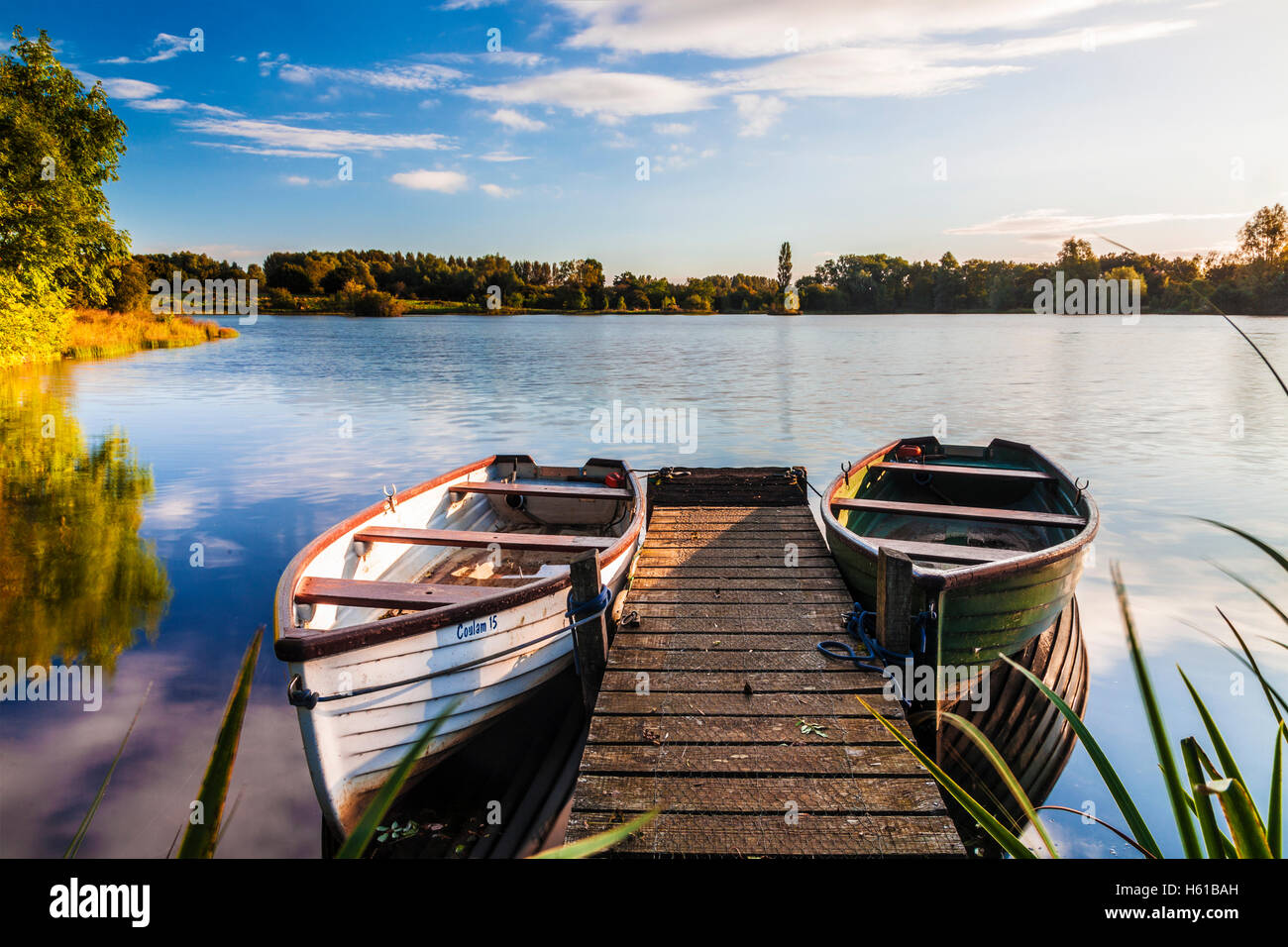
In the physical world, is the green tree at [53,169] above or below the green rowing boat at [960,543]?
above

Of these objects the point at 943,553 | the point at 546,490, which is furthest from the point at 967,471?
the point at 546,490

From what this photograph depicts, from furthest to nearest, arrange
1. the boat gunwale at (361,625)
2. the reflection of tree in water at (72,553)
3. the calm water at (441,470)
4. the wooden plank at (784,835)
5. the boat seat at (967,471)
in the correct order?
the boat seat at (967,471) → the reflection of tree in water at (72,553) → the calm water at (441,470) → the boat gunwale at (361,625) → the wooden plank at (784,835)

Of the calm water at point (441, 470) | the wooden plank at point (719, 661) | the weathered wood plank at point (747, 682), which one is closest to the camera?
the weathered wood plank at point (747, 682)

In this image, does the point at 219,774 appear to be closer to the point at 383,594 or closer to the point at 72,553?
the point at 383,594

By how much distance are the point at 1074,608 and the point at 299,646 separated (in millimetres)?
7714

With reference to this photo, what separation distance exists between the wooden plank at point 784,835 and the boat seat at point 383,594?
68.8 inches

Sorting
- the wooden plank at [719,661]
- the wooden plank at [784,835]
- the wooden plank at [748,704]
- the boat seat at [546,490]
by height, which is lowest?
the wooden plank at [784,835]

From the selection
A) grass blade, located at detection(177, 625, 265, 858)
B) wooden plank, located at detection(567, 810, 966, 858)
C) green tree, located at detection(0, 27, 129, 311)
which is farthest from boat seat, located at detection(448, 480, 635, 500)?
green tree, located at detection(0, 27, 129, 311)

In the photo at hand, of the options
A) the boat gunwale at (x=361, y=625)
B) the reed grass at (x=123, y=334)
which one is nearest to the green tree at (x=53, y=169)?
the reed grass at (x=123, y=334)

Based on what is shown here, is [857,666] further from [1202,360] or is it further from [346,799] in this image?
[1202,360]

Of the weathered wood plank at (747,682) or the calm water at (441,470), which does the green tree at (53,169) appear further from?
the weathered wood plank at (747,682)

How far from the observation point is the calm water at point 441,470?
5273 mm

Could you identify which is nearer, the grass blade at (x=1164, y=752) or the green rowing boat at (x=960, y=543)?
the grass blade at (x=1164, y=752)

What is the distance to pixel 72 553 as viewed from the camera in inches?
372
